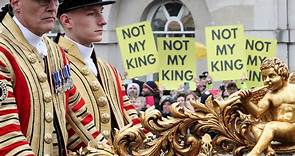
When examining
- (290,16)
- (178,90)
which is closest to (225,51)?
(178,90)

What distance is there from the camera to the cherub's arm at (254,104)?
13.6 ft

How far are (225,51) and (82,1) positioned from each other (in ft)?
20.7

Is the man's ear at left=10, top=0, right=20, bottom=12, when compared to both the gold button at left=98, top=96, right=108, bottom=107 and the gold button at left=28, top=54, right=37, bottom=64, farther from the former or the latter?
the gold button at left=98, top=96, right=108, bottom=107

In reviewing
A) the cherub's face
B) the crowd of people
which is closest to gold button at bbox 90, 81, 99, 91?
the cherub's face

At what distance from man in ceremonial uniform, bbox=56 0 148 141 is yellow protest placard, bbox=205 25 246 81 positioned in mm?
5696

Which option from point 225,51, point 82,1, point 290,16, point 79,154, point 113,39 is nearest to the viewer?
point 79,154

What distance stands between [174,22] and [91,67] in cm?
1215

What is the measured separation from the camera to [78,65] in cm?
532

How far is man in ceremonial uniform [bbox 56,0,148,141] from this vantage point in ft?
17.1

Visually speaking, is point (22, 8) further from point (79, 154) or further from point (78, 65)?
point (78, 65)

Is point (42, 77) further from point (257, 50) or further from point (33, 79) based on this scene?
point (257, 50)

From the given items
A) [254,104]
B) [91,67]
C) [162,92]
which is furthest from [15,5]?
[162,92]

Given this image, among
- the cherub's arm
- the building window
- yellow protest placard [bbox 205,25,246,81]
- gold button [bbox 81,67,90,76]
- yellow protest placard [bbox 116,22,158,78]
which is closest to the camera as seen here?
the cherub's arm

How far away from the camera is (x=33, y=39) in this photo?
4262 millimetres
